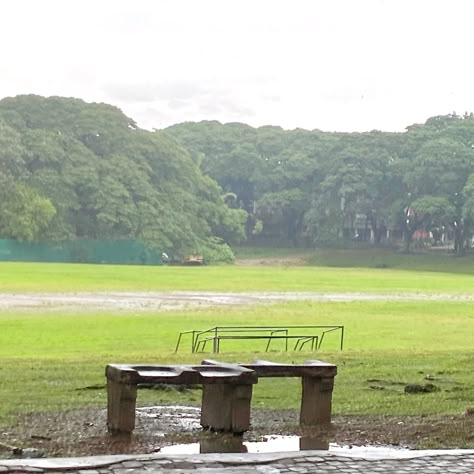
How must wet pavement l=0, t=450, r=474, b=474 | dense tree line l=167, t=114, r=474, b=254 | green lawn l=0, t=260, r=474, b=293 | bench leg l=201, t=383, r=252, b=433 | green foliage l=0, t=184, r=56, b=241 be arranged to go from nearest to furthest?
1. wet pavement l=0, t=450, r=474, b=474
2. bench leg l=201, t=383, r=252, b=433
3. green lawn l=0, t=260, r=474, b=293
4. green foliage l=0, t=184, r=56, b=241
5. dense tree line l=167, t=114, r=474, b=254

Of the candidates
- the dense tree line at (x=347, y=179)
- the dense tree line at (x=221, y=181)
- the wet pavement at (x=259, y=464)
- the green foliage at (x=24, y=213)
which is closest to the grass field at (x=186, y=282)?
the green foliage at (x=24, y=213)

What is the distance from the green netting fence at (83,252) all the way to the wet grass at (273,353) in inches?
1666

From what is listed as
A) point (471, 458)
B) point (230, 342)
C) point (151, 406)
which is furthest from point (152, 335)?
point (471, 458)

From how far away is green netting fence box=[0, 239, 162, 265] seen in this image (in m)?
74.2

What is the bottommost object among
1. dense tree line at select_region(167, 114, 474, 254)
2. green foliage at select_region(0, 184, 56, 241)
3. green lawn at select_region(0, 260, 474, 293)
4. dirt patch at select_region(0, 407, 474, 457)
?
green lawn at select_region(0, 260, 474, 293)

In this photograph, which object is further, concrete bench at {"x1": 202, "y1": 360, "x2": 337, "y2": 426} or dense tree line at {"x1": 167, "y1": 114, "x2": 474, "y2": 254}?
dense tree line at {"x1": 167, "y1": 114, "x2": 474, "y2": 254}

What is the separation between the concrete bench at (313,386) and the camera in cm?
922

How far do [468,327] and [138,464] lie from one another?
914 inches

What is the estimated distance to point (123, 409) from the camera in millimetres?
8484

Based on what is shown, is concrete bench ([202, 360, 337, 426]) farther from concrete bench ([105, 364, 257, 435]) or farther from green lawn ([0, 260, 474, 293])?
green lawn ([0, 260, 474, 293])

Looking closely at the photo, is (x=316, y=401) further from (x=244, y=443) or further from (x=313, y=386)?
(x=244, y=443)

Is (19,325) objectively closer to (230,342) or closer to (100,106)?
(230,342)

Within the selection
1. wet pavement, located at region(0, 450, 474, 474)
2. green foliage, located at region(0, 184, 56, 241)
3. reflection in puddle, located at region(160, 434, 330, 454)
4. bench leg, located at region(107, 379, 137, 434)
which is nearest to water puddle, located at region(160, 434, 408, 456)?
reflection in puddle, located at region(160, 434, 330, 454)

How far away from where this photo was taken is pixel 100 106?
86.5 meters
